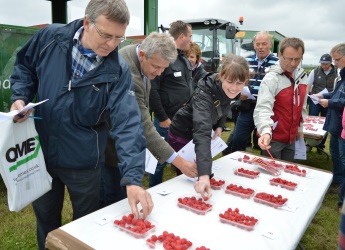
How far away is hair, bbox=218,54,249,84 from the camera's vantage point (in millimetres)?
1896

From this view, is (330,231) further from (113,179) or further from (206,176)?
(113,179)

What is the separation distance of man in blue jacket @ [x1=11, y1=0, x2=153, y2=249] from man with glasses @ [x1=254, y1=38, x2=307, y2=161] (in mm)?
1343

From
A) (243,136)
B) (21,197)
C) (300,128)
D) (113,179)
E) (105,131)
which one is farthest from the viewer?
(243,136)

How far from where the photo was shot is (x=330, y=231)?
2936 millimetres

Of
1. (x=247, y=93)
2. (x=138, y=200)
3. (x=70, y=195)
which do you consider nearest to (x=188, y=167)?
(x=138, y=200)

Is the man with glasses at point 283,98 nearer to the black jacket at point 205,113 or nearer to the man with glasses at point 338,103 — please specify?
the black jacket at point 205,113

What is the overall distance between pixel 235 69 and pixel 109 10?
91 centimetres

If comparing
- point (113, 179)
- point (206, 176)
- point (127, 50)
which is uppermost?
point (127, 50)

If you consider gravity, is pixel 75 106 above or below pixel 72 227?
above

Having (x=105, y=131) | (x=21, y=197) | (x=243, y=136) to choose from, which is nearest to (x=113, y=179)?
(x=105, y=131)

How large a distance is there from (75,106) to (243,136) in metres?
2.66

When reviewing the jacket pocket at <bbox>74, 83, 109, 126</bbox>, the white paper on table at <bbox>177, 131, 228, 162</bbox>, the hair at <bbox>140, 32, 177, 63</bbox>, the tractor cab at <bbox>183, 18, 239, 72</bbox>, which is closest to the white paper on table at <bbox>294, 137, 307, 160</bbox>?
the white paper on table at <bbox>177, 131, 228, 162</bbox>

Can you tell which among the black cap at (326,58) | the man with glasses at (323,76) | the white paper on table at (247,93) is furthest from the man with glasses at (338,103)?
the black cap at (326,58)

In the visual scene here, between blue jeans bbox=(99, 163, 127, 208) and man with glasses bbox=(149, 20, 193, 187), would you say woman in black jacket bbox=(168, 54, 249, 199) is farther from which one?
man with glasses bbox=(149, 20, 193, 187)
